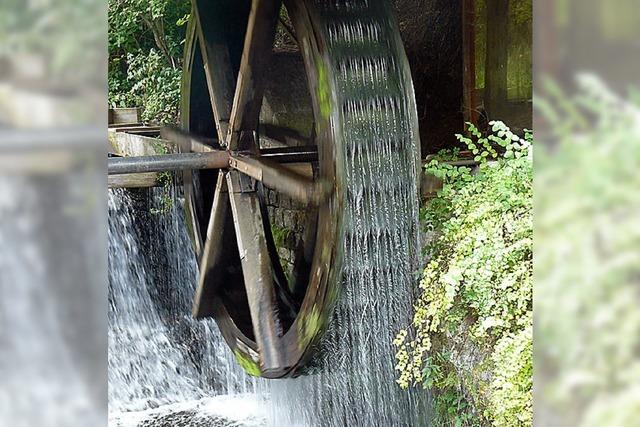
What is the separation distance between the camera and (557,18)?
0.59 metres

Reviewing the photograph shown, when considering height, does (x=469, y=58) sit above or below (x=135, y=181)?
above

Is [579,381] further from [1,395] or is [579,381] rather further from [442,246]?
[442,246]

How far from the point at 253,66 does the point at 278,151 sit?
62cm

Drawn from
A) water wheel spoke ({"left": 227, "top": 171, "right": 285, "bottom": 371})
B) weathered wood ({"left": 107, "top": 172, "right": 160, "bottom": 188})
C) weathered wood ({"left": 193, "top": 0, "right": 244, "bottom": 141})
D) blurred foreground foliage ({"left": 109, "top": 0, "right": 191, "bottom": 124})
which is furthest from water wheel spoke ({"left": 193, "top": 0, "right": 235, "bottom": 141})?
blurred foreground foliage ({"left": 109, "top": 0, "right": 191, "bottom": 124})

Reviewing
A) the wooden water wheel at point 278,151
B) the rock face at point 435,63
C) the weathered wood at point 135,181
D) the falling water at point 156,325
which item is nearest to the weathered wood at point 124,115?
the falling water at point 156,325

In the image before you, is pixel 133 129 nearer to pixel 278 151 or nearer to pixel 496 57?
pixel 278 151

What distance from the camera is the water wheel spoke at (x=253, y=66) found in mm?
4270

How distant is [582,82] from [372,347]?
317 cm

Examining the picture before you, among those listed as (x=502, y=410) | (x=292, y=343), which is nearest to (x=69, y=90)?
(x=502, y=410)

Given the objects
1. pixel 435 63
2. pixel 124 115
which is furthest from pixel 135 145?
pixel 435 63

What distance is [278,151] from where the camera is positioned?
486 cm

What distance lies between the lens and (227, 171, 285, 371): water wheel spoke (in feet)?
13.9

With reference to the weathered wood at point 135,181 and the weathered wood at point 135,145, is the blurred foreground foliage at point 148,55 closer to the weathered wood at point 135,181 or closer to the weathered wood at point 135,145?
the weathered wood at point 135,145

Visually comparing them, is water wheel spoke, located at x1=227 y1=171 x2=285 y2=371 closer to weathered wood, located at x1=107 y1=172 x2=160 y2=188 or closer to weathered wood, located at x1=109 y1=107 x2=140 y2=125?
weathered wood, located at x1=107 y1=172 x2=160 y2=188
